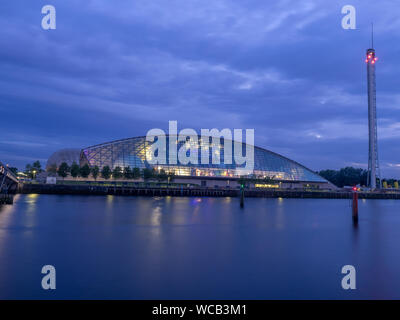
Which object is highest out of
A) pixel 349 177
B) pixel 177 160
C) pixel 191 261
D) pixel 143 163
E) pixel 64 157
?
pixel 64 157

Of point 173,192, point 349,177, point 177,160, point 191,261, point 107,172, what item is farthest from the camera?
point 349,177

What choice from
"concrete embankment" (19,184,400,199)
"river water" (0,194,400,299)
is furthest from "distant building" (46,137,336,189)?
"river water" (0,194,400,299)

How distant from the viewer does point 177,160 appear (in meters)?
124

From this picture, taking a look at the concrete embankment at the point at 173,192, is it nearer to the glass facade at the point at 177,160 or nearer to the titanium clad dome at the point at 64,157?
the glass facade at the point at 177,160

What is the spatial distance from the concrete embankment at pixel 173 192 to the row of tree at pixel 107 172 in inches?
397

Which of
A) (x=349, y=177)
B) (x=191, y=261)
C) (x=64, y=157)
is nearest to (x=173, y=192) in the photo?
(x=64, y=157)

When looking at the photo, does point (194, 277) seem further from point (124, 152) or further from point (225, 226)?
point (124, 152)

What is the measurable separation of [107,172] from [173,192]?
74.3ft

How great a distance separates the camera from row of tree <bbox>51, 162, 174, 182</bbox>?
110 meters

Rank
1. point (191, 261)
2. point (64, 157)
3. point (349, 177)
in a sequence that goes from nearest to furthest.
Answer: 1. point (191, 261)
2. point (64, 157)
3. point (349, 177)

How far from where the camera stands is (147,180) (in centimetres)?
11406

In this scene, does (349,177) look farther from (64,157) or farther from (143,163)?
(64,157)
